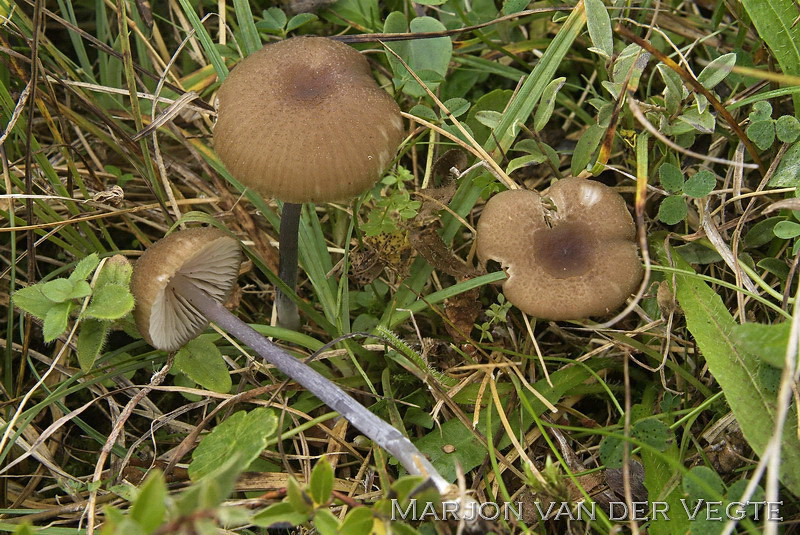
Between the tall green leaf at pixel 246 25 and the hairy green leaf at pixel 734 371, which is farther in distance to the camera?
the tall green leaf at pixel 246 25

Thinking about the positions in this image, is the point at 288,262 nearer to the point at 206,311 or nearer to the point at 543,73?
the point at 206,311

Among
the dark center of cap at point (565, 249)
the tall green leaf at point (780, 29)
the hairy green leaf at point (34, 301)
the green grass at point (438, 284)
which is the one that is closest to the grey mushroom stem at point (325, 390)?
the green grass at point (438, 284)

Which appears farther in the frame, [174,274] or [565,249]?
[565,249]

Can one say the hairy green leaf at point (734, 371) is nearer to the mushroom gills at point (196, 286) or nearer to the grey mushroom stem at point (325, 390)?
the grey mushroom stem at point (325, 390)

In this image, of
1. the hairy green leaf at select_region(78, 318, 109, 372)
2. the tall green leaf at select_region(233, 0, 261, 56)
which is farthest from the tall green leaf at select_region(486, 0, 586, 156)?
the hairy green leaf at select_region(78, 318, 109, 372)

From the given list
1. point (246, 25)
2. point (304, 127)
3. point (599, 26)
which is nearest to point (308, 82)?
point (304, 127)

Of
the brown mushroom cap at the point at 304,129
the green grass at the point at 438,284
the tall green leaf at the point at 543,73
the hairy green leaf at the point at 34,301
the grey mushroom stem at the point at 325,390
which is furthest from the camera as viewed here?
the tall green leaf at the point at 543,73

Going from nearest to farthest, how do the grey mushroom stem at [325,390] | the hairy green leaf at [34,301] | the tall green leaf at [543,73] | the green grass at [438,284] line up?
the grey mushroom stem at [325,390] → the hairy green leaf at [34,301] → the green grass at [438,284] → the tall green leaf at [543,73]
